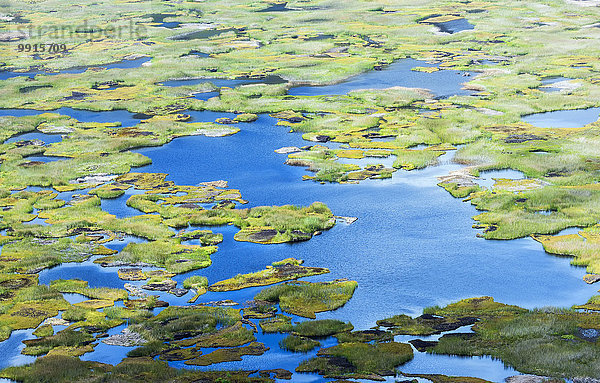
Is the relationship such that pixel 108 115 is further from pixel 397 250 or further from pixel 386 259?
pixel 386 259

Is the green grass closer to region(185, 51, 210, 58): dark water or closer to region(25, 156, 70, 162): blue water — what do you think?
region(25, 156, 70, 162): blue water

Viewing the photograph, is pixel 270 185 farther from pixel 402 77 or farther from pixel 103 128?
pixel 402 77

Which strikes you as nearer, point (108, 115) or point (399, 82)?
point (108, 115)

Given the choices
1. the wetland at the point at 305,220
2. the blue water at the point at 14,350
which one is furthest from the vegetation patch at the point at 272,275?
the blue water at the point at 14,350

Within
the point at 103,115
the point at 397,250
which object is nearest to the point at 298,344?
the point at 397,250

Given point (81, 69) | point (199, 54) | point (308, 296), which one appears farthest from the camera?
point (199, 54)
